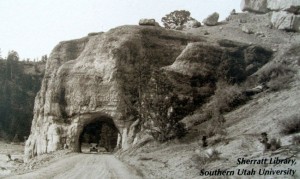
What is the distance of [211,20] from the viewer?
43594mm

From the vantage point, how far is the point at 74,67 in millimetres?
32125

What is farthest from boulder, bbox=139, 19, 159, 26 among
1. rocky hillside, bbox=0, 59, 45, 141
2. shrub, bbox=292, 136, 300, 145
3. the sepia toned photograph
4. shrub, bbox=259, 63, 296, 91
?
rocky hillside, bbox=0, 59, 45, 141

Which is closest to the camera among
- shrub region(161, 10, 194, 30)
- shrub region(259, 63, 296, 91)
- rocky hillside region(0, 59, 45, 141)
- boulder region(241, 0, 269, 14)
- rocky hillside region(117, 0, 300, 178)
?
rocky hillside region(117, 0, 300, 178)

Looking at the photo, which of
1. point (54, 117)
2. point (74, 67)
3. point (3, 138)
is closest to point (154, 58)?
point (74, 67)

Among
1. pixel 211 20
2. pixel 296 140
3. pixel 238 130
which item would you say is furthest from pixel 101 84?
pixel 296 140

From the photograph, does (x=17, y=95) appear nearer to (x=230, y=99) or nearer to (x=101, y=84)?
(x=101, y=84)

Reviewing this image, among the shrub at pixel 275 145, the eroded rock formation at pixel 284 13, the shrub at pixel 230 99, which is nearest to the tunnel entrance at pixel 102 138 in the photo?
the shrub at pixel 230 99

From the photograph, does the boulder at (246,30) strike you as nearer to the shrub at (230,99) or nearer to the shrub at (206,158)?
the shrub at (230,99)

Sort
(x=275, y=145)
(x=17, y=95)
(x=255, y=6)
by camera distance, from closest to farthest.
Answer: (x=275, y=145) < (x=255, y=6) < (x=17, y=95)

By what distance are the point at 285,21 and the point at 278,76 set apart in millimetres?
16245

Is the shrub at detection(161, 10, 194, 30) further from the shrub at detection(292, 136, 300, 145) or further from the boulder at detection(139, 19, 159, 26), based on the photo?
the shrub at detection(292, 136, 300, 145)

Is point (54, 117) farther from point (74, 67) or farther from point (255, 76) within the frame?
point (255, 76)

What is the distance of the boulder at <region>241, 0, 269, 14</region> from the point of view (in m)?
43.7

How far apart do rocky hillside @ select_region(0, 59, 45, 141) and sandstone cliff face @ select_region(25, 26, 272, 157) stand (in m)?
29.8
